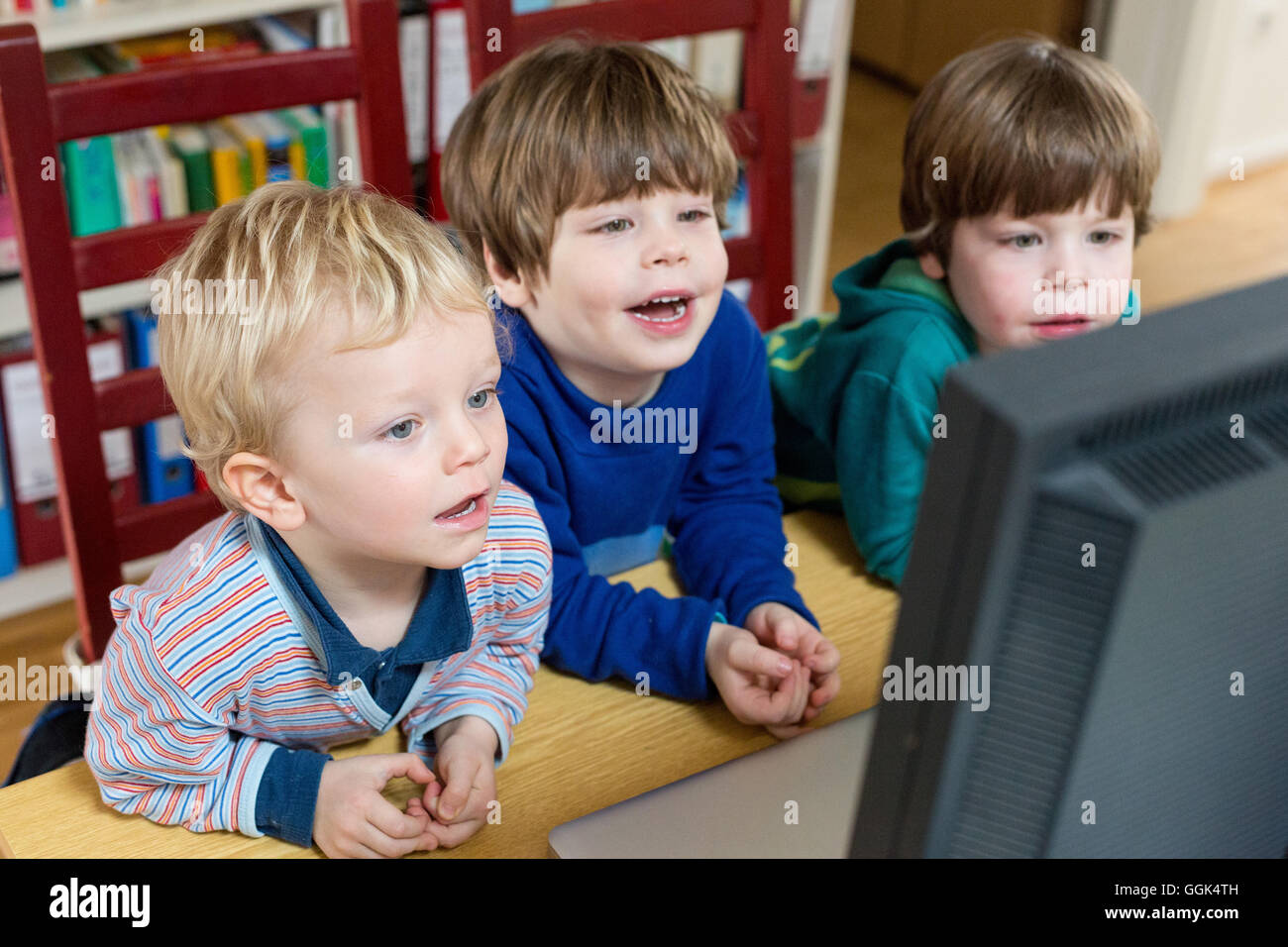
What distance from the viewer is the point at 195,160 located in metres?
2.11

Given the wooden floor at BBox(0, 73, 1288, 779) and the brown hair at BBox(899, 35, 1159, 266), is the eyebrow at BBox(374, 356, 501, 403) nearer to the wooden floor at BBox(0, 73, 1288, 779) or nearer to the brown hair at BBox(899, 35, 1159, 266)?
the brown hair at BBox(899, 35, 1159, 266)

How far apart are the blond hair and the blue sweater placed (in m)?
0.27

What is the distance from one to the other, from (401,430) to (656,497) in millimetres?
434

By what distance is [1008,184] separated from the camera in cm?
110

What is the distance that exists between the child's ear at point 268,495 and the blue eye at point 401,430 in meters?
0.08

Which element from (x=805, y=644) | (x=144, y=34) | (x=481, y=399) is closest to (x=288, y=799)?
(x=481, y=399)

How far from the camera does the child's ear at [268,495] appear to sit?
80cm

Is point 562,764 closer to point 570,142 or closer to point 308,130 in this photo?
point 570,142

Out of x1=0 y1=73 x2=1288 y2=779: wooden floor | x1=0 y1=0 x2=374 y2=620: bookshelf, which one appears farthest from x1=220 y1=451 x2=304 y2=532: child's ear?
x1=0 y1=73 x2=1288 y2=779: wooden floor

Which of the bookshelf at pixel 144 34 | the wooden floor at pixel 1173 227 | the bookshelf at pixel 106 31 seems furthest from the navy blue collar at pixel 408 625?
the wooden floor at pixel 1173 227

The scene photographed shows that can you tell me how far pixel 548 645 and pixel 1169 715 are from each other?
559mm

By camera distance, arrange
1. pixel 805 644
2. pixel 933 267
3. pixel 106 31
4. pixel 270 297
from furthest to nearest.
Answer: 1. pixel 106 31
2. pixel 933 267
3. pixel 805 644
4. pixel 270 297

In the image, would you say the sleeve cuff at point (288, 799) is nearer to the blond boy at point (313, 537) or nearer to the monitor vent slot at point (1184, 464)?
the blond boy at point (313, 537)

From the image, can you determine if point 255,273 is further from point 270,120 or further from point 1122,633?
point 270,120
